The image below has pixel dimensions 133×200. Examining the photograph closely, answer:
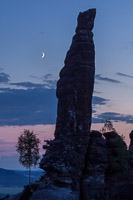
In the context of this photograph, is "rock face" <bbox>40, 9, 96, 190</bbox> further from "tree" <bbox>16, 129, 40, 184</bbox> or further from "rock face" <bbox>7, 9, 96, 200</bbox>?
"tree" <bbox>16, 129, 40, 184</bbox>

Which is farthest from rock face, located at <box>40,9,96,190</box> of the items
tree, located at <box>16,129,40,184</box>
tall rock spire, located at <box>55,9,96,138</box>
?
tree, located at <box>16,129,40,184</box>

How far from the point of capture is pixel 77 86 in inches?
3179

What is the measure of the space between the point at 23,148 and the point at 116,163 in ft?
135

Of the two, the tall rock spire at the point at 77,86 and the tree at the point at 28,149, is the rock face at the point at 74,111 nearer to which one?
the tall rock spire at the point at 77,86

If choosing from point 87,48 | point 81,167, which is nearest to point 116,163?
point 81,167

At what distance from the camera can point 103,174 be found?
79000 millimetres

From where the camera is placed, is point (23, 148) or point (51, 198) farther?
point (23, 148)

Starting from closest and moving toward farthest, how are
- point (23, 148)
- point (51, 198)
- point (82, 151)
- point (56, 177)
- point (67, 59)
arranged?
point (51, 198), point (56, 177), point (82, 151), point (67, 59), point (23, 148)

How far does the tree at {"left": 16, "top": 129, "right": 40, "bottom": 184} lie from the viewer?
11194 cm

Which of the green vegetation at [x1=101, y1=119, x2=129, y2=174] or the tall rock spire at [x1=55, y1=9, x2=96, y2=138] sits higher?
the tall rock spire at [x1=55, y1=9, x2=96, y2=138]

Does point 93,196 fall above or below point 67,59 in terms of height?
below

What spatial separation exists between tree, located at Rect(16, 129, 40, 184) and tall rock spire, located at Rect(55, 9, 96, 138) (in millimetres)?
34565

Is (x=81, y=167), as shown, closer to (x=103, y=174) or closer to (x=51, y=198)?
(x=103, y=174)

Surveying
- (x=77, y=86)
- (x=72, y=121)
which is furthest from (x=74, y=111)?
(x=77, y=86)
